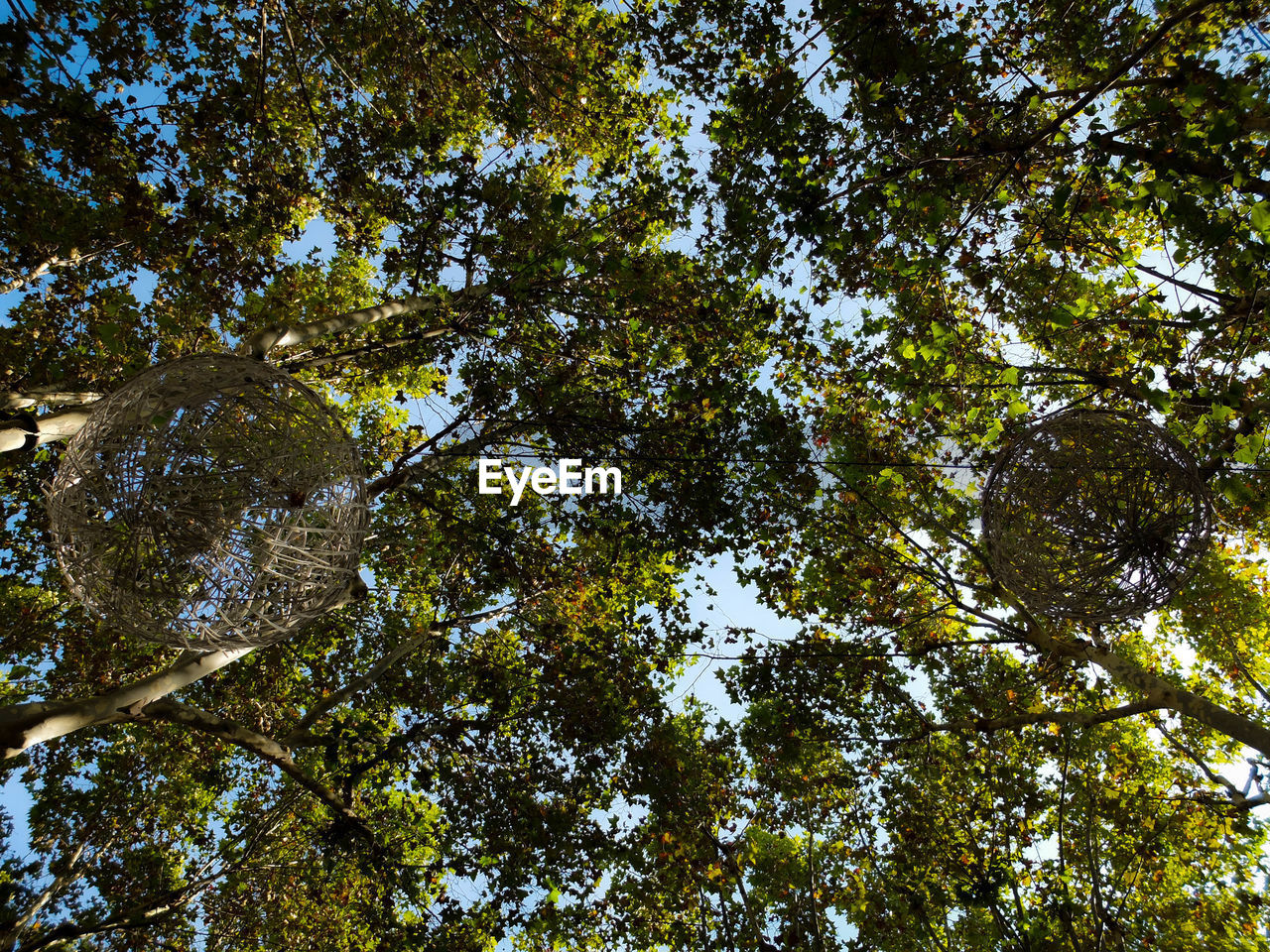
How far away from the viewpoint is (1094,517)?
12.9 ft

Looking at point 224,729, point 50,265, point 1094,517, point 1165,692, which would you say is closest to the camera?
point 1094,517

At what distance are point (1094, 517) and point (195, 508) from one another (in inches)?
213

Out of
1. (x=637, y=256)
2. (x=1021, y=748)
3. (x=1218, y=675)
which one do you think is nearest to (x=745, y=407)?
(x=637, y=256)

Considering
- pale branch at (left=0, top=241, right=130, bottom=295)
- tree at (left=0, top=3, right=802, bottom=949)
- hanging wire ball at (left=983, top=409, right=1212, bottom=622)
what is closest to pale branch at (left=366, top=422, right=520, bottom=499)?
tree at (left=0, top=3, right=802, bottom=949)

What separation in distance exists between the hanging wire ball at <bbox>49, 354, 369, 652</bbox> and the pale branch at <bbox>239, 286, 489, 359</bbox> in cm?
145

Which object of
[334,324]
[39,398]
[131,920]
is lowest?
[131,920]

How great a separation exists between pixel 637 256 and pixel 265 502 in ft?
22.1

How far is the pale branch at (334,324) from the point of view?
15.2 ft

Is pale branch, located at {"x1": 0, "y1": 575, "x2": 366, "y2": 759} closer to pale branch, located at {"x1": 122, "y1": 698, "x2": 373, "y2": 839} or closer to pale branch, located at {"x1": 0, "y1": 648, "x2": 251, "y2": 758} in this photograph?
pale branch, located at {"x1": 0, "y1": 648, "x2": 251, "y2": 758}

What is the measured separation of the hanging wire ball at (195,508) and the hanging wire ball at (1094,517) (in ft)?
14.0

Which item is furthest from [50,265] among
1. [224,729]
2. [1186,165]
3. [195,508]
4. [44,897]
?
[1186,165]

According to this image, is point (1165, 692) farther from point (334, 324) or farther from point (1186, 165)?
point (334, 324)

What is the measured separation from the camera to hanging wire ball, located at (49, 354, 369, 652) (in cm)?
293

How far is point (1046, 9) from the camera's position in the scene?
21.2 feet
